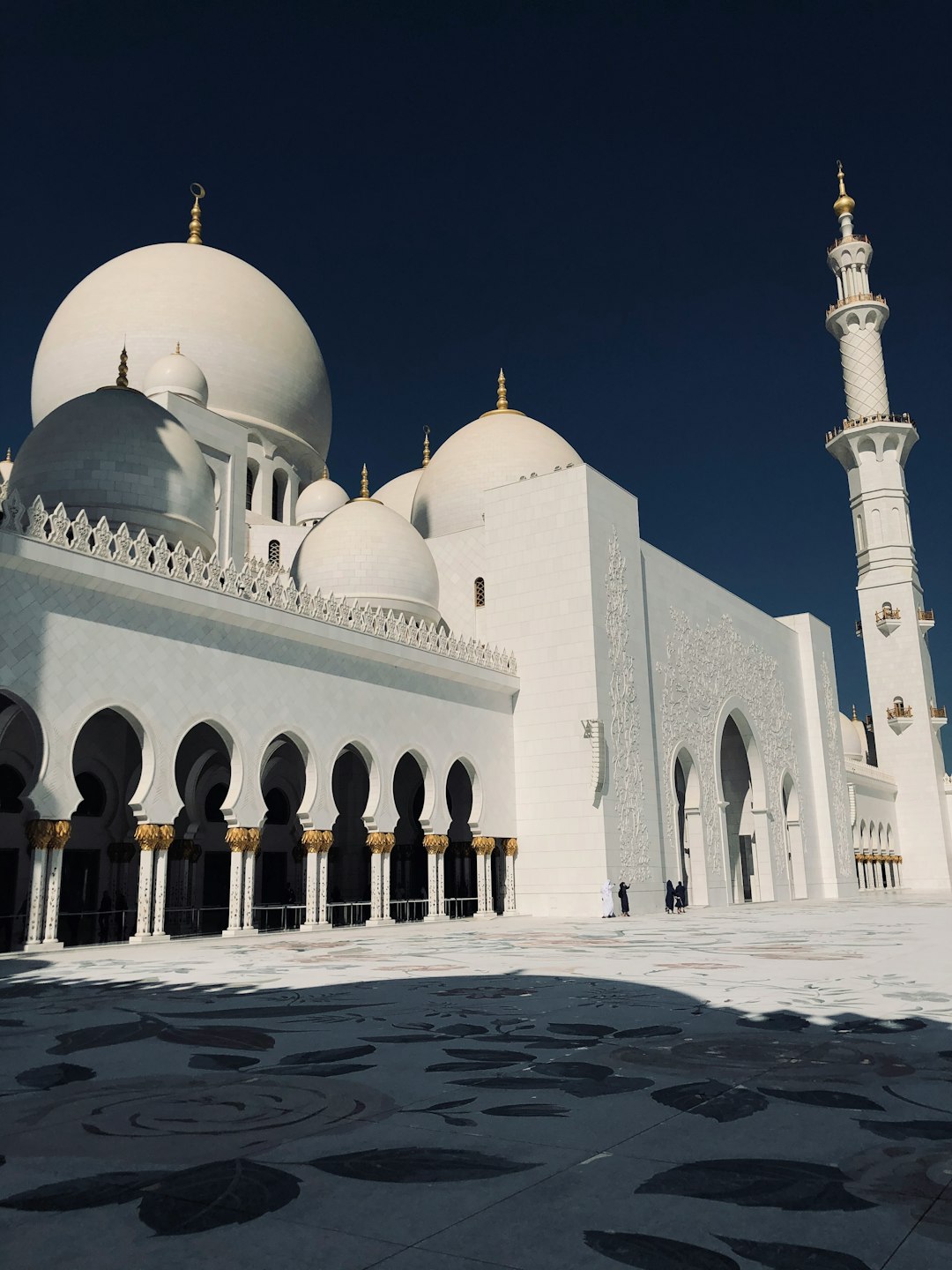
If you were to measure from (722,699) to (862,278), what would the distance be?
20.8 m

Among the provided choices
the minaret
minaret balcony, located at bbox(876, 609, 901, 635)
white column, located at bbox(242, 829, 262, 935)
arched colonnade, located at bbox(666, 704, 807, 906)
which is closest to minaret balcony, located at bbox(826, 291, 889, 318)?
the minaret

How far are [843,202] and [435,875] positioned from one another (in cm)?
3306

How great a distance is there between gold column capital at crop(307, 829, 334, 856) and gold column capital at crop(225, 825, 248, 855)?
4.21 feet

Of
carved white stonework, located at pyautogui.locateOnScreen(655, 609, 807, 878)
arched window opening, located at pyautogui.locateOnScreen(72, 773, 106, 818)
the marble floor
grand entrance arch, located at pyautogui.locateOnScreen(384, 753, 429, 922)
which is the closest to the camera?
the marble floor

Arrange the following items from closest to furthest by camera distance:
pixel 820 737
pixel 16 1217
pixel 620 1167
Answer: pixel 16 1217
pixel 620 1167
pixel 820 737

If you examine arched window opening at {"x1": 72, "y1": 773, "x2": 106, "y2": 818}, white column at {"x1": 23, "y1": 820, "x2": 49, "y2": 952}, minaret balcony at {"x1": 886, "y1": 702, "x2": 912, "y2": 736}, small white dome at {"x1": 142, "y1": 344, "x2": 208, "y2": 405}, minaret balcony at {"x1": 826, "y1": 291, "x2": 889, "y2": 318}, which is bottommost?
white column at {"x1": 23, "y1": 820, "x2": 49, "y2": 952}

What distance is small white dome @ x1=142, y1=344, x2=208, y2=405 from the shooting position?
20625mm

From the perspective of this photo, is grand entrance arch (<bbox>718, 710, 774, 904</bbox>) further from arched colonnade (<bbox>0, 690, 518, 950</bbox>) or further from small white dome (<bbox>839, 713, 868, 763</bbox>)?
small white dome (<bbox>839, 713, 868, 763</bbox>)

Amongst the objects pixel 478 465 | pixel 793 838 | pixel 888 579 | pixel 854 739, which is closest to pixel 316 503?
pixel 478 465

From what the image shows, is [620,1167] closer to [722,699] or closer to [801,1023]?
[801,1023]

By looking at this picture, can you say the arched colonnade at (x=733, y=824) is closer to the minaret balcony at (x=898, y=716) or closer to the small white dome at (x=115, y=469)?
the minaret balcony at (x=898, y=716)

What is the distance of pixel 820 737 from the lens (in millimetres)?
30094

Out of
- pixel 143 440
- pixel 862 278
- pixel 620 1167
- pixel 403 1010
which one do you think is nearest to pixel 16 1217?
pixel 620 1167

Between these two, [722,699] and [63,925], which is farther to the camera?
[722,699]
